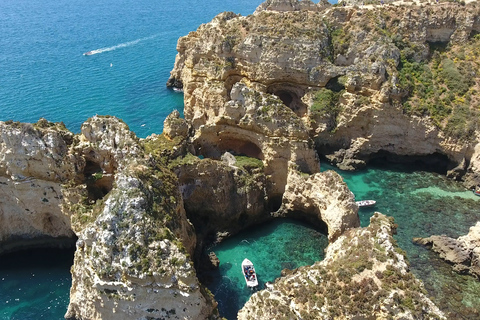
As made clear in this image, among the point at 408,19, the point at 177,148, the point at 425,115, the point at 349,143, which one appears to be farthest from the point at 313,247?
the point at 408,19

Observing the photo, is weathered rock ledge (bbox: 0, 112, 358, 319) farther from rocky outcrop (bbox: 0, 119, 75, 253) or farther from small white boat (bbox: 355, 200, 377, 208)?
small white boat (bbox: 355, 200, 377, 208)

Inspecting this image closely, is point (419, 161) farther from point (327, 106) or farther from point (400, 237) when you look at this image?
point (400, 237)

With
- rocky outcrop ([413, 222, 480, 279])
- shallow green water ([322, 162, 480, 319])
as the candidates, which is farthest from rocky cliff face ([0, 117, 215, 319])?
rocky outcrop ([413, 222, 480, 279])

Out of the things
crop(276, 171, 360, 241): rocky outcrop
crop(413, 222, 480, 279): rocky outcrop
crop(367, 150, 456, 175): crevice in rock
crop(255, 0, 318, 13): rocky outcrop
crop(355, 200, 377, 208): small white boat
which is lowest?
crop(413, 222, 480, 279): rocky outcrop

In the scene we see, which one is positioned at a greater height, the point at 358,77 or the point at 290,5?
the point at 290,5

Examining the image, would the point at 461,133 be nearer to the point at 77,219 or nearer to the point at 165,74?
the point at 77,219

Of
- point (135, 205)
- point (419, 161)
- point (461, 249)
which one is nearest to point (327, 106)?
point (419, 161)
